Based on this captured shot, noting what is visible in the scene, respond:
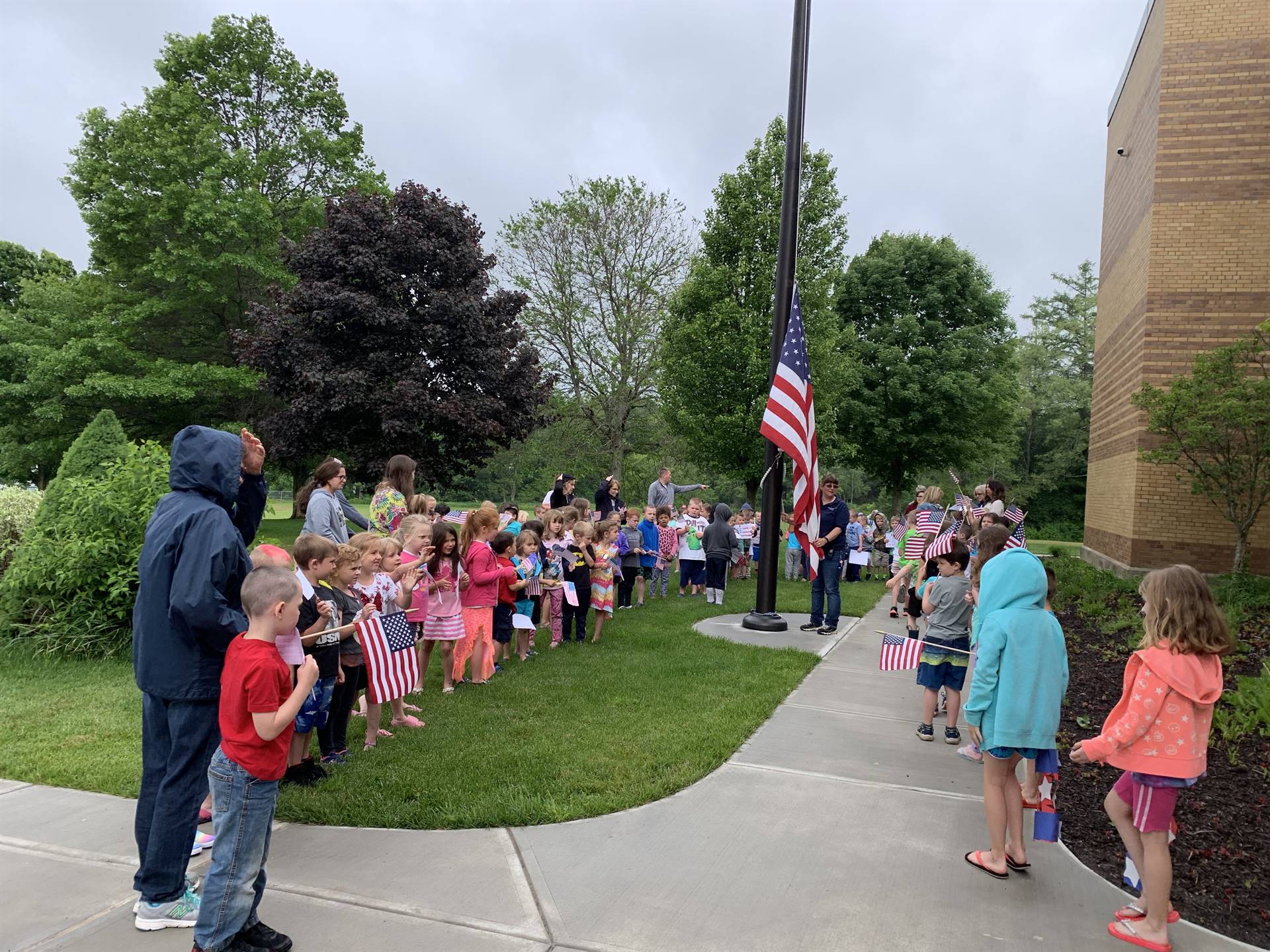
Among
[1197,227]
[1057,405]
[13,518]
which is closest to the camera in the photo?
[13,518]

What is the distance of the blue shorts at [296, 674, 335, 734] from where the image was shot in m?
4.61

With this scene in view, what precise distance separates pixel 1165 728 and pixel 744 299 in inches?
643

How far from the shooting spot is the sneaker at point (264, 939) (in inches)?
119

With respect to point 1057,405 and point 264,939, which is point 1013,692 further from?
point 1057,405

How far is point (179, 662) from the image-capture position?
320 cm

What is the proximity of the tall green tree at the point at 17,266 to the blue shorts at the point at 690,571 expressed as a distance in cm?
3588

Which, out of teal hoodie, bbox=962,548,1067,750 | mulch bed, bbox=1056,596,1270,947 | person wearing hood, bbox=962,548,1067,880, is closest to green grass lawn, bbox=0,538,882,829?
person wearing hood, bbox=962,548,1067,880

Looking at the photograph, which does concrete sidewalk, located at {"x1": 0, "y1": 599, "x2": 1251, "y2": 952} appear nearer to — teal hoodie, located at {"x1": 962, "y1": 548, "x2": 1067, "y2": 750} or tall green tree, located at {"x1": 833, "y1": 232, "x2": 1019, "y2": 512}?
teal hoodie, located at {"x1": 962, "y1": 548, "x2": 1067, "y2": 750}

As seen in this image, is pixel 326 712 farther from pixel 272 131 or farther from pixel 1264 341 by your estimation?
pixel 272 131

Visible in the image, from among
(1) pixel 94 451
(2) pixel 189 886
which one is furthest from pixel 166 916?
(1) pixel 94 451

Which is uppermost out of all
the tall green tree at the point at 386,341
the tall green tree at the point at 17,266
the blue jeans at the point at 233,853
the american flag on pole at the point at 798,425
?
the tall green tree at the point at 17,266

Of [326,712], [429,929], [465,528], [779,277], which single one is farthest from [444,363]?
[429,929]

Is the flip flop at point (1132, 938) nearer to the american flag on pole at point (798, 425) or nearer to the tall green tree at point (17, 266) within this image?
the american flag on pole at point (798, 425)

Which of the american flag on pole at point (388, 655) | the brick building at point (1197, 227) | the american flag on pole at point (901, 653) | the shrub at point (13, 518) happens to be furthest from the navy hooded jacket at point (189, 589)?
the brick building at point (1197, 227)
